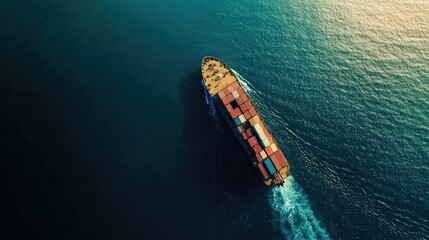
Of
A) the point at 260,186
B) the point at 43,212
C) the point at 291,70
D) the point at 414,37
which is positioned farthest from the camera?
the point at 414,37

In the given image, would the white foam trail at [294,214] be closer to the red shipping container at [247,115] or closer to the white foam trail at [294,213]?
the white foam trail at [294,213]

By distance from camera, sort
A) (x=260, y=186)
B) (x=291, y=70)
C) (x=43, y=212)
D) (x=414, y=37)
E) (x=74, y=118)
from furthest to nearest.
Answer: (x=414, y=37), (x=291, y=70), (x=74, y=118), (x=260, y=186), (x=43, y=212)

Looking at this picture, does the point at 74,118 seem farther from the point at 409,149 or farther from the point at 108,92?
the point at 409,149

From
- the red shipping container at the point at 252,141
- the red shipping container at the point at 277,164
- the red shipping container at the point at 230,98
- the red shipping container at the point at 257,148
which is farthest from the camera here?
the red shipping container at the point at 230,98

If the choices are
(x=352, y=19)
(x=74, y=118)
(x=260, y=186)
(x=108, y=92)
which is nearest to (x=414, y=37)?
(x=352, y=19)

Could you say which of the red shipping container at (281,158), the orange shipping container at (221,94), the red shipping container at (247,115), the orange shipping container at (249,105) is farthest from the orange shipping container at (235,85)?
the red shipping container at (281,158)

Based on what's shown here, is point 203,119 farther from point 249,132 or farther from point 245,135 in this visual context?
point 249,132

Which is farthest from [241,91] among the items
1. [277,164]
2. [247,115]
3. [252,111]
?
[277,164]
